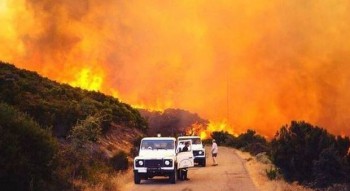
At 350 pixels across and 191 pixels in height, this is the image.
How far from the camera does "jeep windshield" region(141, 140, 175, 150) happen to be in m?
27.5

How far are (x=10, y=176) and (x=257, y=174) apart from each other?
18.3 m

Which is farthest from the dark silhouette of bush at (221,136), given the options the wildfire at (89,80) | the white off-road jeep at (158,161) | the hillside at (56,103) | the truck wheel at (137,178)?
the truck wheel at (137,178)

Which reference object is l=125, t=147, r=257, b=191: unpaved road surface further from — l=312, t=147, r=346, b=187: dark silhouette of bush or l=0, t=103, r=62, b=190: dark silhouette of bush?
l=0, t=103, r=62, b=190: dark silhouette of bush

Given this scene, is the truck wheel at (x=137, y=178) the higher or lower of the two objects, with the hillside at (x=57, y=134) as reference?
lower

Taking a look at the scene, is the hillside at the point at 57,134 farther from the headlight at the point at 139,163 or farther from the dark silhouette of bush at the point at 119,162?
the headlight at the point at 139,163

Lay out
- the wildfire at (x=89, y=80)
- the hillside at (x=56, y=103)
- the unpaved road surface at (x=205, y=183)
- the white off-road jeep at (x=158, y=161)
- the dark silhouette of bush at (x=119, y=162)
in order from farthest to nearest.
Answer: the wildfire at (x=89, y=80), the hillside at (x=56, y=103), the dark silhouette of bush at (x=119, y=162), the white off-road jeep at (x=158, y=161), the unpaved road surface at (x=205, y=183)

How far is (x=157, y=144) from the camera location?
27672 millimetres

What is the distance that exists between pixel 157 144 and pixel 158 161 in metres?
1.79

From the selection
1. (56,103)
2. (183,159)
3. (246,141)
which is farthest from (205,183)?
(246,141)

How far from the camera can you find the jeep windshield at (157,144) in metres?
27.5

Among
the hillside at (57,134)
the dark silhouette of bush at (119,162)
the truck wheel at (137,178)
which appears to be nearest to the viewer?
the hillside at (57,134)

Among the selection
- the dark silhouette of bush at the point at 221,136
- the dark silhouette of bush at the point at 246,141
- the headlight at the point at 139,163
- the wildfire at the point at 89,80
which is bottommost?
the headlight at the point at 139,163

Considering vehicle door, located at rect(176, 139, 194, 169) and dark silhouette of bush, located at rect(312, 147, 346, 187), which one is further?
vehicle door, located at rect(176, 139, 194, 169)

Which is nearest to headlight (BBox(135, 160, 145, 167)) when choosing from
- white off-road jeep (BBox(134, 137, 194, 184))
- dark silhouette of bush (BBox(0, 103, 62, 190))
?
white off-road jeep (BBox(134, 137, 194, 184))
